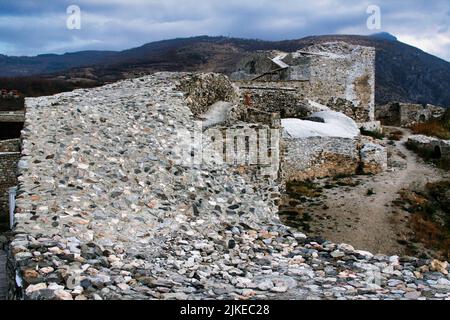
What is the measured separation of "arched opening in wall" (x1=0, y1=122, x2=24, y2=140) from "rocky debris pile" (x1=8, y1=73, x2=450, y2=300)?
60.1 feet

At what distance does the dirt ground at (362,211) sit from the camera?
1223 centimetres

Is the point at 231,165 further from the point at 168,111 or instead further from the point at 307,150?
the point at 307,150

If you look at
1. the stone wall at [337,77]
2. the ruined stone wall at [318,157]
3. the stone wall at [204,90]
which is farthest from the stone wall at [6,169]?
the stone wall at [337,77]

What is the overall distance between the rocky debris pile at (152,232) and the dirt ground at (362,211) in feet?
15.3

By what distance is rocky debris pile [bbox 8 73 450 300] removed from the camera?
4.99 m

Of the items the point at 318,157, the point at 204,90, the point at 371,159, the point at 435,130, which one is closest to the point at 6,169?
the point at 204,90

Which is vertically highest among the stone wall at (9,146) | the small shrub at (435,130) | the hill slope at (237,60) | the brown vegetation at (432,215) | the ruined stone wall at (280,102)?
the hill slope at (237,60)

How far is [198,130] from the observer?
8.80 meters

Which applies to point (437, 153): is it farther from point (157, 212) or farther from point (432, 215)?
point (157, 212)

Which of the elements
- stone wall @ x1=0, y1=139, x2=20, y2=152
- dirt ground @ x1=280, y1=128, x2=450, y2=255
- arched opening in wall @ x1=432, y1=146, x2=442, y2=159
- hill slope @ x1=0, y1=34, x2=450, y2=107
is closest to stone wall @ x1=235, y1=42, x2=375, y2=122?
arched opening in wall @ x1=432, y1=146, x2=442, y2=159

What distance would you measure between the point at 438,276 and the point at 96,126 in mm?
5431

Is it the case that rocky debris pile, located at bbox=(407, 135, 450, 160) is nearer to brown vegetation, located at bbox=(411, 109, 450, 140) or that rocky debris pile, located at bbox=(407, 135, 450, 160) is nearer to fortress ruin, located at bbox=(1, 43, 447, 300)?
brown vegetation, located at bbox=(411, 109, 450, 140)

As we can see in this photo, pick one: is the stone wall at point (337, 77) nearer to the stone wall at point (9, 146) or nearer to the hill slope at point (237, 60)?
the stone wall at point (9, 146)
